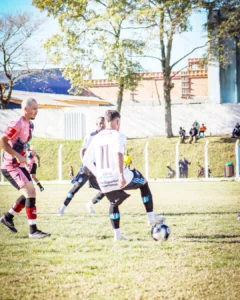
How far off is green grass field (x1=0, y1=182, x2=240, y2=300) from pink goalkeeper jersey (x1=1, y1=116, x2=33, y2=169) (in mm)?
1193

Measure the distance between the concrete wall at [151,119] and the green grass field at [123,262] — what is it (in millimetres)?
27348

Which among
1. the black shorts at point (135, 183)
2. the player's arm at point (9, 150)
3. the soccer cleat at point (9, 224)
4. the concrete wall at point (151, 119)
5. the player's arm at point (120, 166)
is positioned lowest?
the soccer cleat at point (9, 224)

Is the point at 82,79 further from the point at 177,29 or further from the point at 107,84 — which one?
the point at 107,84

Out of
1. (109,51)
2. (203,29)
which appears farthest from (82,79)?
(203,29)

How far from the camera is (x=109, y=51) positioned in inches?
1243

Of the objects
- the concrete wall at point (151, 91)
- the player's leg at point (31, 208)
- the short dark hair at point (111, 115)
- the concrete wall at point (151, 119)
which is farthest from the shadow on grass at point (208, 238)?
the concrete wall at point (151, 91)

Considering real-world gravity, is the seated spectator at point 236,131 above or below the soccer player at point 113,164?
above

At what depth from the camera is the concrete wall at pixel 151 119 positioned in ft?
120

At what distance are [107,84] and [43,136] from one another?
97.9 ft

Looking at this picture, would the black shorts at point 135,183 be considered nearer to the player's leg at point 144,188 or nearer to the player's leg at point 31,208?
the player's leg at point 144,188

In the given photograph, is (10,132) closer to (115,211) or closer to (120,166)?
(120,166)

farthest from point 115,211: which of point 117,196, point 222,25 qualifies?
point 222,25

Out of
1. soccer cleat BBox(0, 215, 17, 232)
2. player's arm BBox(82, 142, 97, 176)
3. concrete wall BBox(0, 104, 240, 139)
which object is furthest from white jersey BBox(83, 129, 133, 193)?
concrete wall BBox(0, 104, 240, 139)

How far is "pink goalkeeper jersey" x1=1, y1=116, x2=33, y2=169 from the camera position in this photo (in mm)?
7715
